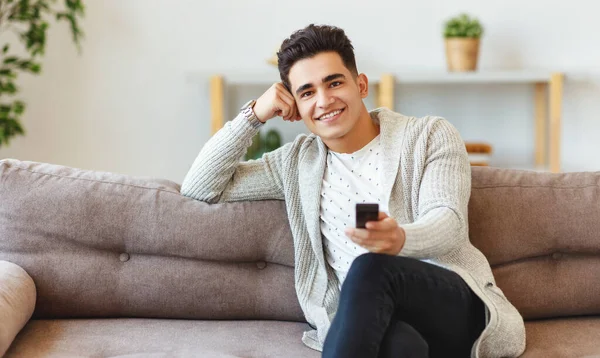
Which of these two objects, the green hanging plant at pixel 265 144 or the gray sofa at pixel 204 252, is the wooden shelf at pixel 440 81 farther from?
the gray sofa at pixel 204 252

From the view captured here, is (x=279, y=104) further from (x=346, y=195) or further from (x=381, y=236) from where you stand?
(x=381, y=236)

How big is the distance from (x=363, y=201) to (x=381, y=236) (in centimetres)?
37

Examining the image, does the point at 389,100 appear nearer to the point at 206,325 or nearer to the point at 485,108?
the point at 485,108

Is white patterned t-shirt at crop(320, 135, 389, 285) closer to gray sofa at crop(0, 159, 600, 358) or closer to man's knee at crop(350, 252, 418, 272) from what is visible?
gray sofa at crop(0, 159, 600, 358)

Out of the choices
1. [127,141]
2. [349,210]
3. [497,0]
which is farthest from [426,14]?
[349,210]

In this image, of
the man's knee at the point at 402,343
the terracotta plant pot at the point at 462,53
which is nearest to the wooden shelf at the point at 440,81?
the terracotta plant pot at the point at 462,53

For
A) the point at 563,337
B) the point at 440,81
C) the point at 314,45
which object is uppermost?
the point at 314,45

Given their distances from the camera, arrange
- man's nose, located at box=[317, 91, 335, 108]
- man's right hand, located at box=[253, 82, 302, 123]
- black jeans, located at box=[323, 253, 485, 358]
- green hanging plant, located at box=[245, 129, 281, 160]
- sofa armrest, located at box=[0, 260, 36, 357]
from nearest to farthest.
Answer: black jeans, located at box=[323, 253, 485, 358]
sofa armrest, located at box=[0, 260, 36, 357]
man's nose, located at box=[317, 91, 335, 108]
man's right hand, located at box=[253, 82, 302, 123]
green hanging plant, located at box=[245, 129, 281, 160]

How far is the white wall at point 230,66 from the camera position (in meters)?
3.75

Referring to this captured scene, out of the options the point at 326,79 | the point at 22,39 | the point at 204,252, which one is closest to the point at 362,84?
the point at 326,79

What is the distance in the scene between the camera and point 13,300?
5.80ft

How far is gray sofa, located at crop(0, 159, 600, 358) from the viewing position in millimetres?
1938

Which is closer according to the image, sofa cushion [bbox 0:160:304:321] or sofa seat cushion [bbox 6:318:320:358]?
sofa seat cushion [bbox 6:318:320:358]

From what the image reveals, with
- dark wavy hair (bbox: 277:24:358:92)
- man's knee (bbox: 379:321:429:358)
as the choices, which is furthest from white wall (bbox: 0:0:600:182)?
man's knee (bbox: 379:321:429:358)
